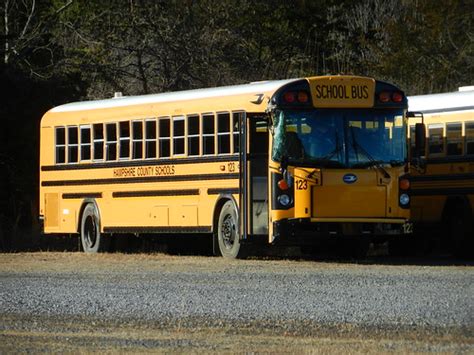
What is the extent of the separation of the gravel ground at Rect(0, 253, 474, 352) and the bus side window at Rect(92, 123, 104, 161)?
4.54 meters

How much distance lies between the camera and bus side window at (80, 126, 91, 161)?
1126 inches

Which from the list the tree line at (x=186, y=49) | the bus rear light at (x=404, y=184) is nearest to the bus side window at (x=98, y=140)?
the bus rear light at (x=404, y=184)

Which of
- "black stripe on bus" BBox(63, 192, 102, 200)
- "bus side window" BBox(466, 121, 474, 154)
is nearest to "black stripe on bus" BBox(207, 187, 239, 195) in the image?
"black stripe on bus" BBox(63, 192, 102, 200)

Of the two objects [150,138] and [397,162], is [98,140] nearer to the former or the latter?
[150,138]

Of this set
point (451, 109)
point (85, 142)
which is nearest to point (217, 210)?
point (451, 109)

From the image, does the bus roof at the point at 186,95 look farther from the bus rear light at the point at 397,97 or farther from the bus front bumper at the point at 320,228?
the bus front bumper at the point at 320,228

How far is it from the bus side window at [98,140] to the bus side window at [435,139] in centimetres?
609

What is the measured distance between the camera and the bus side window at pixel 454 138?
25.5 meters

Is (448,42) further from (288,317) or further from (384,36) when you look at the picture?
(288,317)

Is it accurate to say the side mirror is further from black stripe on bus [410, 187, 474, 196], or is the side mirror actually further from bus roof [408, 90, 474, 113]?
black stripe on bus [410, 187, 474, 196]

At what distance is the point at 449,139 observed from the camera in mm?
25828

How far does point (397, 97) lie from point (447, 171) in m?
2.11

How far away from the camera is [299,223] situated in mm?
23391

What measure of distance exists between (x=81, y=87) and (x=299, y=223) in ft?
62.2
